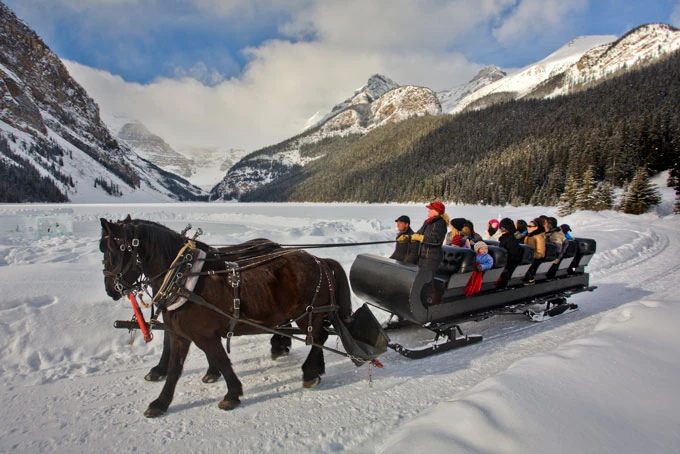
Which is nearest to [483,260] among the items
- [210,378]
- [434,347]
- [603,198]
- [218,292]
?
[434,347]

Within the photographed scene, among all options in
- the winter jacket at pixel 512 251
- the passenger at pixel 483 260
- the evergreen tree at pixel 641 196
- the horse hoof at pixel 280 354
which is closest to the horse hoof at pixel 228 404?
the horse hoof at pixel 280 354

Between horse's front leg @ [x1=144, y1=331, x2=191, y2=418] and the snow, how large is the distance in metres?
0.11

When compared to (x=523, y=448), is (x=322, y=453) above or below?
below

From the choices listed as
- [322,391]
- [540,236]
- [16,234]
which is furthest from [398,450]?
[16,234]

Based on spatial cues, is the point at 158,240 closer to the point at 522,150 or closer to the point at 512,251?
the point at 512,251

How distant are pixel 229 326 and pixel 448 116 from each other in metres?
131

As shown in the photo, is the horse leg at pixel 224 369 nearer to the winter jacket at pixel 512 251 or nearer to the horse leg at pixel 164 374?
the horse leg at pixel 164 374

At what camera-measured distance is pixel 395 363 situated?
169 inches

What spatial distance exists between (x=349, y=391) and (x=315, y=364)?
20.6 inches

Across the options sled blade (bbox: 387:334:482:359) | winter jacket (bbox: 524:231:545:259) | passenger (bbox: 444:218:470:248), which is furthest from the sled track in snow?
sled blade (bbox: 387:334:482:359)

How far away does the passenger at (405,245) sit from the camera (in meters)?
5.29

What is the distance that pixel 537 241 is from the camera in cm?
607

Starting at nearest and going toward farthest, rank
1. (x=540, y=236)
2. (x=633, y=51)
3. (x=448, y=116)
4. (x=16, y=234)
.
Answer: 1. (x=540, y=236)
2. (x=16, y=234)
3. (x=448, y=116)
4. (x=633, y=51)

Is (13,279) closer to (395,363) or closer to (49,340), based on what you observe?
(49,340)
